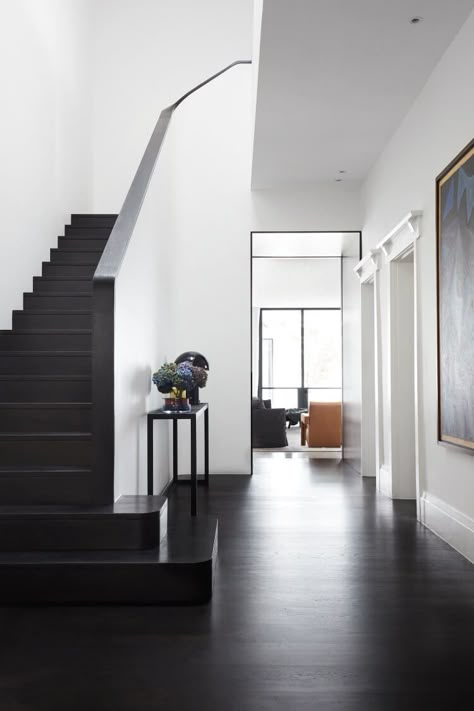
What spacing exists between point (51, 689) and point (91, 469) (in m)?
1.54

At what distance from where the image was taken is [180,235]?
26.6 feet

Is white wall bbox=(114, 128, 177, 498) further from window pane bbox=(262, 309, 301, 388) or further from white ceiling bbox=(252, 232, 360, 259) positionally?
window pane bbox=(262, 309, 301, 388)

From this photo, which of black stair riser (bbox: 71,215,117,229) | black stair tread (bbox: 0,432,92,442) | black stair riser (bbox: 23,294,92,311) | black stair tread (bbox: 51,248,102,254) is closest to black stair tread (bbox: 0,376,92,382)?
black stair tread (bbox: 0,432,92,442)

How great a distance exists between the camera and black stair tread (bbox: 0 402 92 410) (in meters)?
4.20

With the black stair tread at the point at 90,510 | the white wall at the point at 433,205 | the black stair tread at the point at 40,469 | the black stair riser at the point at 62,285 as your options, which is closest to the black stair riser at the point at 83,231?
the black stair riser at the point at 62,285

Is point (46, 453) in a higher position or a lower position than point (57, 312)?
lower

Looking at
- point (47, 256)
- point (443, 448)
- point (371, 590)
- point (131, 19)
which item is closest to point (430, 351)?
point (443, 448)

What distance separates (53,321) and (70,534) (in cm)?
245

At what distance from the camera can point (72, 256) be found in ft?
21.7

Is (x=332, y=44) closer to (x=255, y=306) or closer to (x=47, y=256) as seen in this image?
(x=47, y=256)

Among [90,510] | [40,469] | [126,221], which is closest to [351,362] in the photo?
[126,221]

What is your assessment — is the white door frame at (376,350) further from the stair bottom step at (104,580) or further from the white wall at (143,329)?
the stair bottom step at (104,580)

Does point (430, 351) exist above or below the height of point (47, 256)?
below

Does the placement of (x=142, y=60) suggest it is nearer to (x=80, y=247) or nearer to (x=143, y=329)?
(x=80, y=247)
